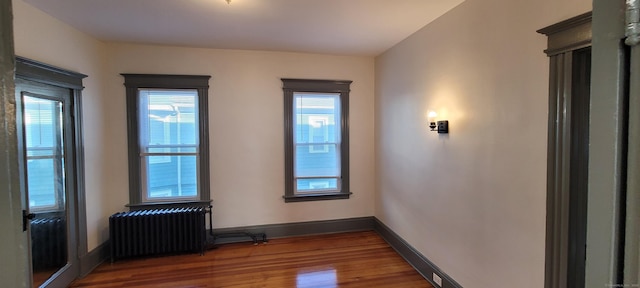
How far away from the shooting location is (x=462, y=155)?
2.56m

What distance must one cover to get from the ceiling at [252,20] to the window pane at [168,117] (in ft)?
2.28

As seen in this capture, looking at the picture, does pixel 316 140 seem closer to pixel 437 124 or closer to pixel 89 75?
pixel 437 124

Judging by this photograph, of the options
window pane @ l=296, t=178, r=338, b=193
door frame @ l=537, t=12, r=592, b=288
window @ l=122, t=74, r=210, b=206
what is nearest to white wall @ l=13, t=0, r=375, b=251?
window @ l=122, t=74, r=210, b=206

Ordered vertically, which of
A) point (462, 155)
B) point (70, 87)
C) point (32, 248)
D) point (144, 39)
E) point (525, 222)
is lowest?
point (32, 248)

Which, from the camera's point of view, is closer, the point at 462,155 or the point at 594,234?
the point at 594,234

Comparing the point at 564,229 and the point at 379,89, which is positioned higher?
the point at 379,89

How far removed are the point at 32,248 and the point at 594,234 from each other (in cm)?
386

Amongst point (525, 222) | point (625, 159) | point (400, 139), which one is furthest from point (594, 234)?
point (400, 139)

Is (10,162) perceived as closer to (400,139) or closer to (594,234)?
(594,234)

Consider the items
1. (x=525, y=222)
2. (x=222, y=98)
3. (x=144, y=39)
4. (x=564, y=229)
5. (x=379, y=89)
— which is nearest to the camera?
(x=564, y=229)

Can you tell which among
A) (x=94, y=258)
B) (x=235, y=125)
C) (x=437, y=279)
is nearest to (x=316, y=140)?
(x=235, y=125)

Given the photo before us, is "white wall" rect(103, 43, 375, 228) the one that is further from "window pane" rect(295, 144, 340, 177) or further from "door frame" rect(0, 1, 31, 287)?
"door frame" rect(0, 1, 31, 287)

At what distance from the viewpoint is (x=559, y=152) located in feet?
5.69

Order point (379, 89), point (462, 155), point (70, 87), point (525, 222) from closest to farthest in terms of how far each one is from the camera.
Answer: point (525, 222) → point (462, 155) → point (70, 87) → point (379, 89)
